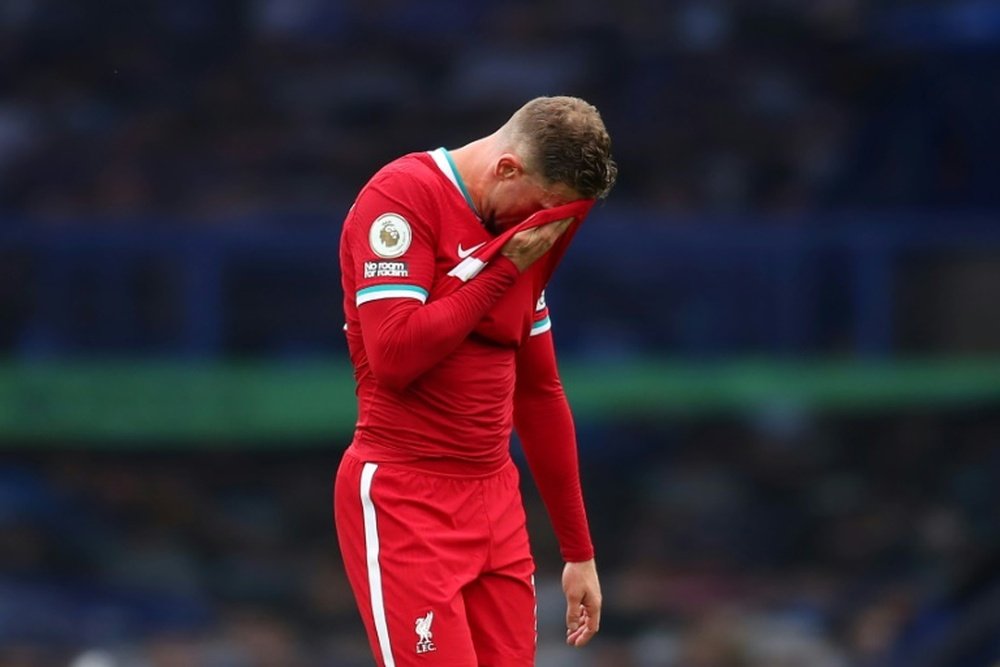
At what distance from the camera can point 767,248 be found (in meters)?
5.67

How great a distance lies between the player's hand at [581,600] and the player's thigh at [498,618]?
0.78 feet

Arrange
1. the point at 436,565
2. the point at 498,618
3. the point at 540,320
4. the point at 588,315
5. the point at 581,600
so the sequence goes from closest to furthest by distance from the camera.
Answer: the point at 436,565 → the point at 498,618 → the point at 540,320 → the point at 581,600 → the point at 588,315

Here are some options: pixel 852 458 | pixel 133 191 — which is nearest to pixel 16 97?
pixel 133 191

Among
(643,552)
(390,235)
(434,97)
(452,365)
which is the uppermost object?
(434,97)

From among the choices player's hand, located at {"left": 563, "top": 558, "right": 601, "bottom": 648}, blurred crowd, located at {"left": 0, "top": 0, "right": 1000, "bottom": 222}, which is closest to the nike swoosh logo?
player's hand, located at {"left": 563, "top": 558, "right": 601, "bottom": 648}

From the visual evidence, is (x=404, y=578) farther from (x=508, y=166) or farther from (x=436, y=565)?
(x=508, y=166)

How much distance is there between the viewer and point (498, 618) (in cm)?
278

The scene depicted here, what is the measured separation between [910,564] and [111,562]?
2.86 metres

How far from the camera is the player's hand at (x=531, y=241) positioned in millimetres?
2590

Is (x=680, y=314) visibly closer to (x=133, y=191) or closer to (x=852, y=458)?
(x=852, y=458)

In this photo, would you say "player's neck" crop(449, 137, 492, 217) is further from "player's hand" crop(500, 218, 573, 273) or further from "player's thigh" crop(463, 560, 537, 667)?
"player's thigh" crop(463, 560, 537, 667)

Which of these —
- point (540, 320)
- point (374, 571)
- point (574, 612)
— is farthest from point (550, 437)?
point (374, 571)

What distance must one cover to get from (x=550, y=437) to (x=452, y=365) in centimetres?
35

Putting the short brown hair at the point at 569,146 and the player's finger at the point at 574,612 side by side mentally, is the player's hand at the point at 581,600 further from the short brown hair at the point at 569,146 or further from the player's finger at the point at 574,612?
the short brown hair at the point at 569,146
